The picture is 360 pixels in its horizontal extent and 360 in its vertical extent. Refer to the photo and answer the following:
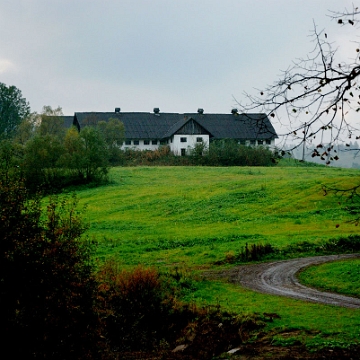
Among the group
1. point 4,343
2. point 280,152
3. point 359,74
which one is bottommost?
point 4,343

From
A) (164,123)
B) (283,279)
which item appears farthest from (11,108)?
(283,279)

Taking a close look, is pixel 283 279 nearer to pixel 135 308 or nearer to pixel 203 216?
pixel 135 308

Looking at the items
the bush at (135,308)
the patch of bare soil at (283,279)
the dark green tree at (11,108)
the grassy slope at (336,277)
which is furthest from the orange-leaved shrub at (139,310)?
the dark green tree at (11,108)

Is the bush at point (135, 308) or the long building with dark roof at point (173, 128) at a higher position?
the long building with dark roof at point (173, 128)

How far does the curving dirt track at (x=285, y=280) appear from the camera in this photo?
59.1 ft

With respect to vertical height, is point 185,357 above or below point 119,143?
below

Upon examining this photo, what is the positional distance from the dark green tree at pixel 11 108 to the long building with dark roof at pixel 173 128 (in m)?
15.9

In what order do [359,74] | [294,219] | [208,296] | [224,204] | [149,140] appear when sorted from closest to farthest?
1. [359,74]
2. [208,296]
3. [294,219]
4. [224,204]
5. [149,140]

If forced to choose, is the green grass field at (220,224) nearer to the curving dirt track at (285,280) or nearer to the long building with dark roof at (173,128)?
the curving dirt track at (285,280)

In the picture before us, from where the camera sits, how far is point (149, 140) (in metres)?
106

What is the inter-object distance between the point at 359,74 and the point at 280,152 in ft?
7.06

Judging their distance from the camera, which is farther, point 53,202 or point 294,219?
point 294,219

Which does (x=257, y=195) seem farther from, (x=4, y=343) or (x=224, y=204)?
(x=4, y=343)

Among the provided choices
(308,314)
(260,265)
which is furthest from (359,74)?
(260,265)
